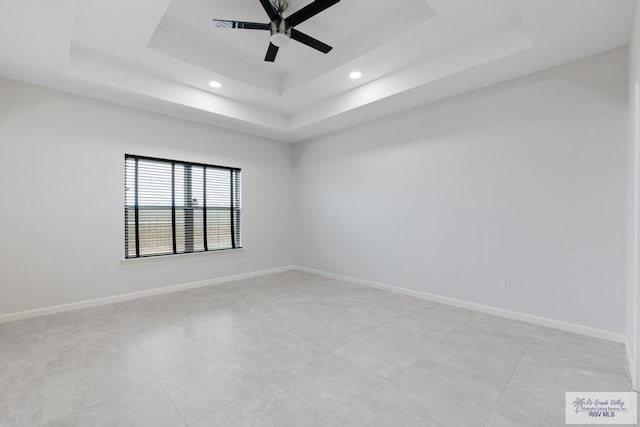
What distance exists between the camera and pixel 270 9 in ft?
8.85

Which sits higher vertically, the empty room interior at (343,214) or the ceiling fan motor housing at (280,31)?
the ceiling fan motor housing at (280,31)

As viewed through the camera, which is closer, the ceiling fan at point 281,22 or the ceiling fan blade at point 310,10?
the ceiling fan blade at point 310,10

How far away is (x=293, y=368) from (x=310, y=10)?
3.15 meters

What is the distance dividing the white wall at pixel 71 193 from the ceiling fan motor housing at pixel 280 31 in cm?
256

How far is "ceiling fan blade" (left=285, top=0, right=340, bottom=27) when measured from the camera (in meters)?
2.52

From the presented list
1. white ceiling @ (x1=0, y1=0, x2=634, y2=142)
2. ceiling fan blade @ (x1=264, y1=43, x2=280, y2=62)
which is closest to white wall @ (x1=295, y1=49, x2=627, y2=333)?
white ceiling @ (x1=0, y1=0, x2=634, y2=142)

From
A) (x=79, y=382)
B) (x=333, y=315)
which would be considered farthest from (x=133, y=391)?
(x=333, y=315)

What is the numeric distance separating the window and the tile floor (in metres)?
1.22

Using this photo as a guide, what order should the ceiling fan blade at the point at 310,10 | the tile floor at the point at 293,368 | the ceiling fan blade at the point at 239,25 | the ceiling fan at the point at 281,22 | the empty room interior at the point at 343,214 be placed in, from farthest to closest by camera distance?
the ceiling fan blade at the point at 239,25 → the ceiling fan at the point at 281,22 → the ceiling fan blade at the point at 310,10 → the empty room interior at the point at 343,214 → the tile floor at the point at 293,368

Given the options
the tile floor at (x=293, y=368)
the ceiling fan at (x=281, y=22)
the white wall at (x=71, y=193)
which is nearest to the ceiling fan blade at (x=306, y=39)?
the ceiling fan at (x=281, y=22)

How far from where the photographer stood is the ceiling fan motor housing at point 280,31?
2.86m

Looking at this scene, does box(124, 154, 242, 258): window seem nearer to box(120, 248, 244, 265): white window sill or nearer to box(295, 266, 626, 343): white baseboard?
box(120, 248, 244, 265): white window sill

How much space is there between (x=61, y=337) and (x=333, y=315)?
2.84 meters

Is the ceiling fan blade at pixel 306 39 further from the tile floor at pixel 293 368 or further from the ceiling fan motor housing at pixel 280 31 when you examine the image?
the tile floor at pixel 293 368
